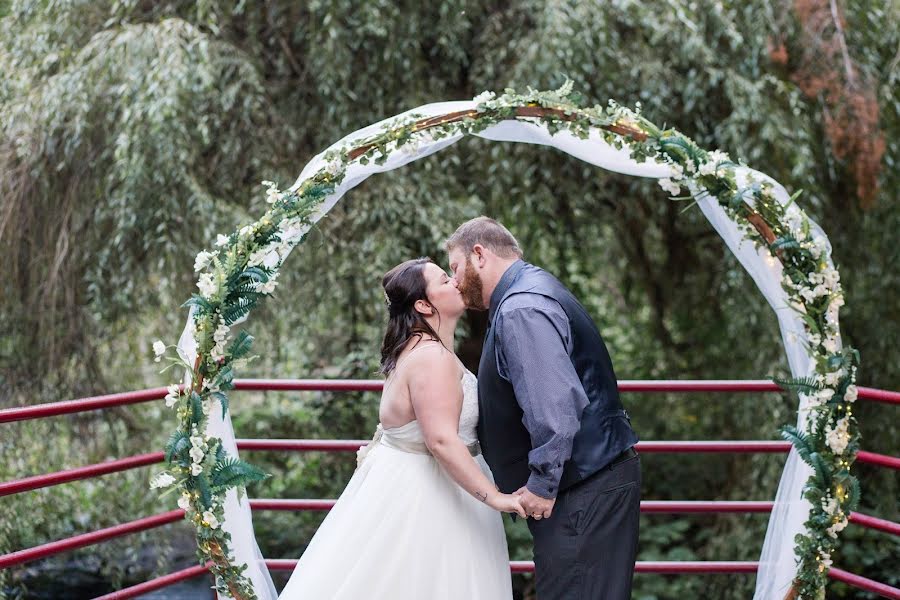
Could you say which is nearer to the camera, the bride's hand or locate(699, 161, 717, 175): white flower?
the bride's hand

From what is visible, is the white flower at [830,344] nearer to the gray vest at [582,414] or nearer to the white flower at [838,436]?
the white flower at [838,436]

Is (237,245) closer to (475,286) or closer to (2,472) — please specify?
(475,286)

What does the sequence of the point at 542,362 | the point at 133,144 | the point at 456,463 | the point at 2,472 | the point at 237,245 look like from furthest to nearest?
the point at 2,472, the point at 133,144, the point at 237,245, the point at 456,463, the point at 542,362

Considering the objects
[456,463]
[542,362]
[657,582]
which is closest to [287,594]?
[456,463]

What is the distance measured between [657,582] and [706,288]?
174cm

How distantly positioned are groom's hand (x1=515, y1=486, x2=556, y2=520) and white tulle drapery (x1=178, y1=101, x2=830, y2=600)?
1.06m

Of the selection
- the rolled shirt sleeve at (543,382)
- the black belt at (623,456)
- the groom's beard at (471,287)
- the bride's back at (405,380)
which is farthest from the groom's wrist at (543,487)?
the groom's beard at (471,287)

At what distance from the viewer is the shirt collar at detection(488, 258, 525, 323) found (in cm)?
325

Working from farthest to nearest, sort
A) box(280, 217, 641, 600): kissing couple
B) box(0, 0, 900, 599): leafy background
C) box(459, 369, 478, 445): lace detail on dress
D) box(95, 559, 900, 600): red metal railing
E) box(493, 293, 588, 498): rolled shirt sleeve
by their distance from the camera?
box(0, 0, 900, 599): leafy background → box(95, 559, 900, 600): red metal railing → box(459, 369, 478, 445): lace detail on dress → box(280, 217, 641, 600): kissing couple → box(493, 293, 588, 498): rolled shirt sleeve

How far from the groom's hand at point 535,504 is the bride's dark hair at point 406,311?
1.84ft

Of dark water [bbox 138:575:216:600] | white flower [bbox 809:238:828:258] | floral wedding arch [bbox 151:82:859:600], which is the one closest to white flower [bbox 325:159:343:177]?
floral wedding arch [bbox 151:82:859:600]

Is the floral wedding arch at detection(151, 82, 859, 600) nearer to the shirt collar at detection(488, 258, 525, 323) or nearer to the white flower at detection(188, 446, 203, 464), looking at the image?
the white flower at detection(188, 446, 203, 464)

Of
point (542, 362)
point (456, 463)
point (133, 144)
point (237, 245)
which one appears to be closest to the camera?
point (542, 362)

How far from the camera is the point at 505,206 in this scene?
555cm
